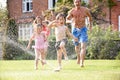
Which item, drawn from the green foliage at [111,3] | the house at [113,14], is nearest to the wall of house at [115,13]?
the house at [113,14]

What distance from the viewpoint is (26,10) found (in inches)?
1156

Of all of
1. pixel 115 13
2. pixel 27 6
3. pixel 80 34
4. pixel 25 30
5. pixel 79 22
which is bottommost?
pixel 25 30

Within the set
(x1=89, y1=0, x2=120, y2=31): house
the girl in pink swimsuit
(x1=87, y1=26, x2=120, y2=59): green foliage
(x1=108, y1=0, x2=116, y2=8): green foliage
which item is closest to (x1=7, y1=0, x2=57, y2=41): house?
(x1=89, y1=0, x2=120, y2=31): house

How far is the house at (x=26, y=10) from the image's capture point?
28.2 meters

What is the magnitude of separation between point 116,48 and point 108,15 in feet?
27.9

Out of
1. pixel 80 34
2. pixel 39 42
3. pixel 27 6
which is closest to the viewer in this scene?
pixel 80 34

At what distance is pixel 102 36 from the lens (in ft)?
58.2

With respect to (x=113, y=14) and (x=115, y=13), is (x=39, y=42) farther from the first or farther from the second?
(x=115, y=13)

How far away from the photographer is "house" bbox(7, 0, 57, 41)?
28.2m

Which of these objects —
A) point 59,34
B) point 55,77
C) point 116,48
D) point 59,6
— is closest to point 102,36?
point 116,48

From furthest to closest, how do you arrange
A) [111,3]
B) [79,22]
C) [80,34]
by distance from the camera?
[111,3] → [79,22] → [80,34]

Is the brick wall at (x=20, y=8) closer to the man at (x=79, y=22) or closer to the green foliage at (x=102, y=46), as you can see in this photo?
the green foliage at (x=102, y=46)

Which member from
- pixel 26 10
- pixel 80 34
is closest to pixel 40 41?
pixel 80 34

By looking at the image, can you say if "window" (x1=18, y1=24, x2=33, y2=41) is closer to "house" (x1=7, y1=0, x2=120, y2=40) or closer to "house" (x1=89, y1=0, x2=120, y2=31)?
"house" (x1=7, y1=0, x2=120, y2=40)
